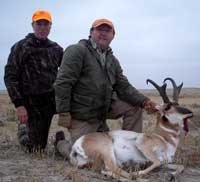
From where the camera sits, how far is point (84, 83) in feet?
23.7

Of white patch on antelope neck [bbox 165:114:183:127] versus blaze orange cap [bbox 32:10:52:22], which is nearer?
white patch on antelope neck [bbox 165:114:183:127]

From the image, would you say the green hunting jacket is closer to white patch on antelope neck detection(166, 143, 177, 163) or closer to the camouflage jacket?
the camouflage jacket

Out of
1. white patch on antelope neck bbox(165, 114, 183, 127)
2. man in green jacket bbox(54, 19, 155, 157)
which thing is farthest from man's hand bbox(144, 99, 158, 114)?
white patch on antelope neck bbox(165, 114, 183, 127)

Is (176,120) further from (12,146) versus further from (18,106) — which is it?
(12,146)

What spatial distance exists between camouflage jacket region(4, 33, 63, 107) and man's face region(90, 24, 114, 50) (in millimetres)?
985

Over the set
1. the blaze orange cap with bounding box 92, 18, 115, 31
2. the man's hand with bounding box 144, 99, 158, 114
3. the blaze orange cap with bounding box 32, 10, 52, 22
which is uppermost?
the blaze orange cap with bounding box 32, 10, 52, 22

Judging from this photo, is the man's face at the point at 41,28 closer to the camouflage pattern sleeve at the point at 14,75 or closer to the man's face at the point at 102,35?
the camouflage pattern sleeve at the point at 14,75

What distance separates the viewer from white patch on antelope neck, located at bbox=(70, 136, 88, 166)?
20.2ft

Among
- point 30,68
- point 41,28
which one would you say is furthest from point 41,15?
point 30,68

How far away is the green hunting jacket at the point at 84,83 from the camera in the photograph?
704 cm

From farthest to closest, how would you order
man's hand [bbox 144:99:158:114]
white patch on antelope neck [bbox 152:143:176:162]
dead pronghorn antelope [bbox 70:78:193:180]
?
man's hand [bbox 144:99:158:114] < white patch on antelope neck [bbox 152:143:176:162] < dead pronghorn antelope [bbox 70:78:193:180]

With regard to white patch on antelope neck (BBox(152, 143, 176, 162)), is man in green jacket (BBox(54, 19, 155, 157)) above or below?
above

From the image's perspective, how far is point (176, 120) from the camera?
6.46 m

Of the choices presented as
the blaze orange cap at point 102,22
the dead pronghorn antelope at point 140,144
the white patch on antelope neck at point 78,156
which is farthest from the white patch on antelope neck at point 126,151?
the blaze orange cap at point 102,22
